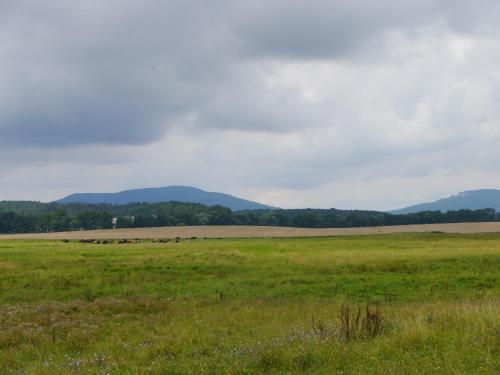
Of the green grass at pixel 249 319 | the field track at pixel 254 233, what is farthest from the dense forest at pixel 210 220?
the green grass at pixel 249 319

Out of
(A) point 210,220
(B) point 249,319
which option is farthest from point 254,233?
(B) point 249,319

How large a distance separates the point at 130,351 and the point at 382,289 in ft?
58.4

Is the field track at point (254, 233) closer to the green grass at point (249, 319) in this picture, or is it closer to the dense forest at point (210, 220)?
the dense forest at point (210, 220)

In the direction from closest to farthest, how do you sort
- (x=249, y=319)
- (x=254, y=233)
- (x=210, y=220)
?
(x=249, y=319) < (x=254, y=233) < (x=210, y=220)

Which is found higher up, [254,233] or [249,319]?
[254,233]

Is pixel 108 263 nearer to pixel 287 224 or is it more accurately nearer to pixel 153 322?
Result: pixel 153 322

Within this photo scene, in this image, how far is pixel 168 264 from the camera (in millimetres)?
38156

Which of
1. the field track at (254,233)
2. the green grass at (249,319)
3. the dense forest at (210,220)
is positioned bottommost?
the green grass at (249,319)

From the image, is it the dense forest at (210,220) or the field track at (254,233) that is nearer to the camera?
the field track at (254,233)

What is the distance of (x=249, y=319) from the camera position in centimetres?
1700

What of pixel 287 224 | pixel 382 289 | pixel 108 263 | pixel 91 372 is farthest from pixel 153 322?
pixel 287 224

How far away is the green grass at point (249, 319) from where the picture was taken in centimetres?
1040

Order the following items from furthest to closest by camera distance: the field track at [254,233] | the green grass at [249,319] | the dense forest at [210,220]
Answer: the dense forest at [210,220]
the field track at [254,233]
the green grass at [249,319]

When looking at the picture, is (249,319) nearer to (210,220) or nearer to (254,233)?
(254,233)
